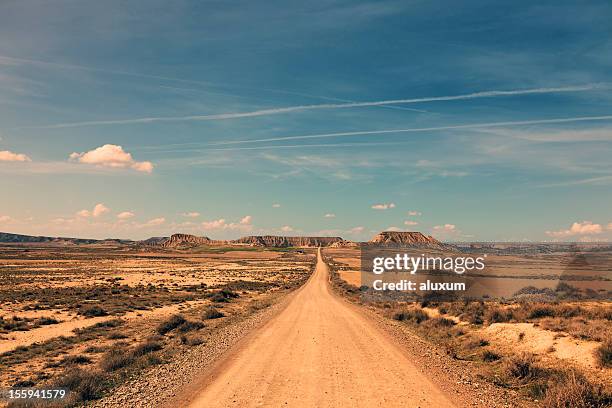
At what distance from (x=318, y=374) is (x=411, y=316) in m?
14.9

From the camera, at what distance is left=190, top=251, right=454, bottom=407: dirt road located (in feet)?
35.7

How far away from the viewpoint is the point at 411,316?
87.0 ft

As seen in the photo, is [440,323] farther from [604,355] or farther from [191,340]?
[191,340]

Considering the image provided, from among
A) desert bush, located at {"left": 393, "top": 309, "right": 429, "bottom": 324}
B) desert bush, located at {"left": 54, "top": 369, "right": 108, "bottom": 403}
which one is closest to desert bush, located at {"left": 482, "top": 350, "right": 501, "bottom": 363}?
desert bush, located at {"left": 393, "top": 309, "right": 429, "bottom": 324}

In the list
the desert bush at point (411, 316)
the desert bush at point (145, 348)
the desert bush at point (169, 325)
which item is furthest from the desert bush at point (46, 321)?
the desert bush at point (411, 316)

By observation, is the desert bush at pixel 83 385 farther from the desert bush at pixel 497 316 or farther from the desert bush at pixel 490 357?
the desert bush at pixel 497 316

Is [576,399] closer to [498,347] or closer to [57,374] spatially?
[498,347]

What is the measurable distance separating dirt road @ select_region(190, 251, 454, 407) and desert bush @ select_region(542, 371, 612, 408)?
2.66 metres

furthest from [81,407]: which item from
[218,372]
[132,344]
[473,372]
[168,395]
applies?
[473,372]

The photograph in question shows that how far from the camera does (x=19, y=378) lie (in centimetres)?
1415

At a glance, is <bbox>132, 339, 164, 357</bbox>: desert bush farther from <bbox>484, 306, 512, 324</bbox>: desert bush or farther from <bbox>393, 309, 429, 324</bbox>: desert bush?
<bbox>484, 306, 512, 324</bbox>: desert bush

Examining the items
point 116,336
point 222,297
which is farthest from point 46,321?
point 222,297

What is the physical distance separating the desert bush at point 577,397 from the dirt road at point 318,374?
266 centimetres

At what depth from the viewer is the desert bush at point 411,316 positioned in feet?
84.2
